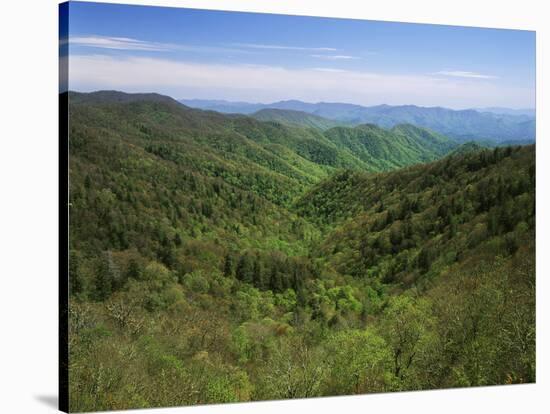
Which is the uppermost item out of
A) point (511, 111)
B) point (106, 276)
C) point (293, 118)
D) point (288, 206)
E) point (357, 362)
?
point (511, 111)

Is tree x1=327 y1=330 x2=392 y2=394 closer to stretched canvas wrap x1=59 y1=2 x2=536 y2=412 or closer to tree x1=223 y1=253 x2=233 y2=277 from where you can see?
stretched canvas wrap x1=59 y1=2 x2=536 y2=412

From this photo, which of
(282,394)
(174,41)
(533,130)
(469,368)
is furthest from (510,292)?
(174,41)

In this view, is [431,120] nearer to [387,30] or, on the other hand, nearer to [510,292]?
[387,30]

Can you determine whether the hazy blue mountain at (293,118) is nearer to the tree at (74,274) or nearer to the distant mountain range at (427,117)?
the distant mountain range at (427,117)

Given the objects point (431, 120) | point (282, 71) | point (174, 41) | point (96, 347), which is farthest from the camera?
point (431, 120)

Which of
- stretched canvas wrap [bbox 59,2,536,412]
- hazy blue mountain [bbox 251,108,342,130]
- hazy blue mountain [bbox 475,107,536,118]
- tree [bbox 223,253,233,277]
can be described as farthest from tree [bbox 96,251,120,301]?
hazy blue mountain [bbox 475,107,536,118]

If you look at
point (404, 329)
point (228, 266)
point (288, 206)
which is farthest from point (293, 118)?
point (404, 329)

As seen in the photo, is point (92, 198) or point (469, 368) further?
point (469, 368)

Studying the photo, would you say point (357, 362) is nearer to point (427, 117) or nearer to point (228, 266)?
point (228, 266)
